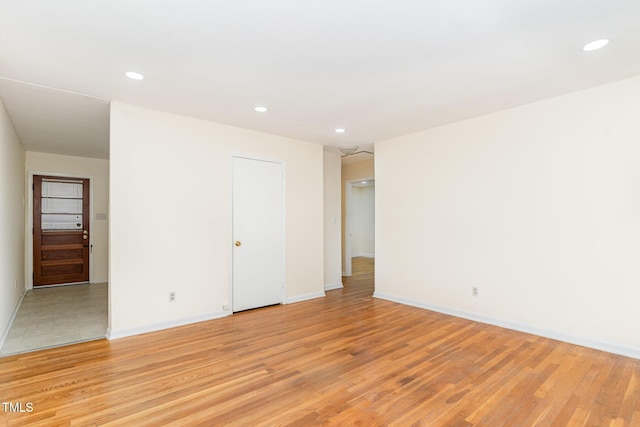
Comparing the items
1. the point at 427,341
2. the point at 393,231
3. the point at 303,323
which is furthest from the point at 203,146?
the point at 427,341

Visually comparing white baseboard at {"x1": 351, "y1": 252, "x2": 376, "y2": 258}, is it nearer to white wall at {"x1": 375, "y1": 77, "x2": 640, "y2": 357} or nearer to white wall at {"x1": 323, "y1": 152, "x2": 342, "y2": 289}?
white wall at {"x1": 323, "y1": 152, "x2": 342, "y2": 289}

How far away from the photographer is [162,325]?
3.67 m

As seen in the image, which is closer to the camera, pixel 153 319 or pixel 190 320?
pixel 153 319

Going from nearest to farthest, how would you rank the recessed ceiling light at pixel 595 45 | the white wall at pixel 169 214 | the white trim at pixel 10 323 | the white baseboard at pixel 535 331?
the recessed ceiling light at pixel 595 45 → the white baseboard at pixel 535 331 → the white trim at pixel 10 323 → the white wall at pixel 169 214

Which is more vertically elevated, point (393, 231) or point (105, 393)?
point (393, 231)

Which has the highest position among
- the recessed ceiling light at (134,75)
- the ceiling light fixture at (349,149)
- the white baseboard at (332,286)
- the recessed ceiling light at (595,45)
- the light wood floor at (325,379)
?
the recessed ceiling light at (134,75)

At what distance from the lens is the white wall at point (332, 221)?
589 cm

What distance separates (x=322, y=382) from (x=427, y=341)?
1378 mm

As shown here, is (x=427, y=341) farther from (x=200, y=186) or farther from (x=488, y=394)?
(x=200, y=186)

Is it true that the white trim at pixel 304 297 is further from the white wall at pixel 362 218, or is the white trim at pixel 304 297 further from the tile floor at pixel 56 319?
the white wall at pixel 362 218

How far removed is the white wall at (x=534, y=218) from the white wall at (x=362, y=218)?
537 cm

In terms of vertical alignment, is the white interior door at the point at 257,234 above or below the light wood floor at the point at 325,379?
above

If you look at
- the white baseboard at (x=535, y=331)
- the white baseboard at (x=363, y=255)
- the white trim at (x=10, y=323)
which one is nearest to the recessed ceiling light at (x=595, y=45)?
the white baseboard at (x=535, y=331)

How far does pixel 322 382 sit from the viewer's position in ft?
8.02
